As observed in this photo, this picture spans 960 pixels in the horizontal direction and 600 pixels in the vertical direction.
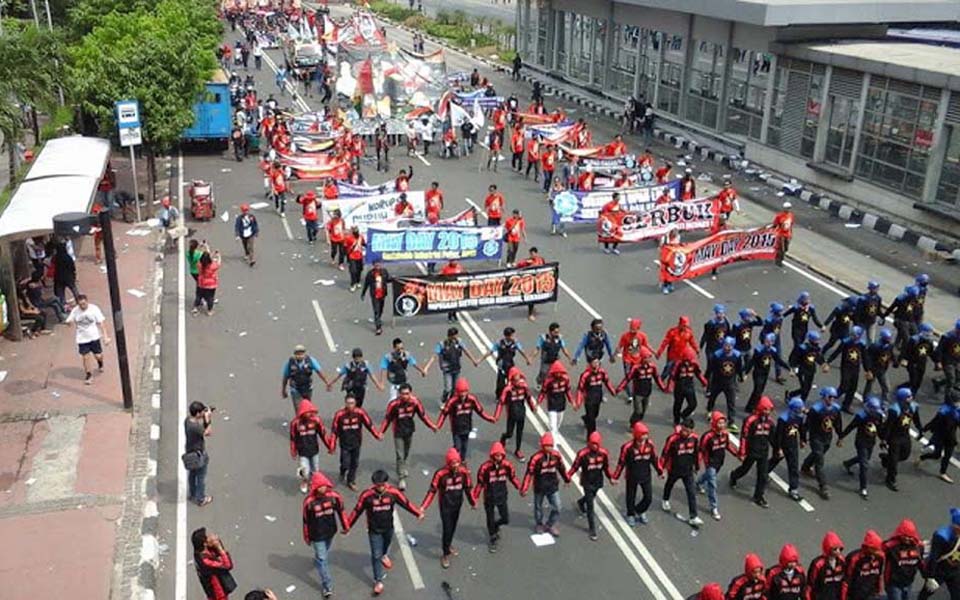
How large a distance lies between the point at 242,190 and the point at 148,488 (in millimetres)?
17200

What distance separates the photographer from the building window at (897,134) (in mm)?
24906

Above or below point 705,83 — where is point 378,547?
below

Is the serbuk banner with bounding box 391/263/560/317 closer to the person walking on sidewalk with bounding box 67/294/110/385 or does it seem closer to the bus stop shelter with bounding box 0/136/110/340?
the person walking on sidewalk with bounding box 67/294/110/385

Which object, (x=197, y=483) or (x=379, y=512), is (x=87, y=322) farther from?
(x=379, y=512)

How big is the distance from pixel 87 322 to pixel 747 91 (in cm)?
2539

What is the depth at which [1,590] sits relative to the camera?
10.2 m

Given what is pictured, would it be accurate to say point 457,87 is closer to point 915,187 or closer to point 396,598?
point 915,187

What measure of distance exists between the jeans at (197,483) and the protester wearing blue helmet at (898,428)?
8.97 meters

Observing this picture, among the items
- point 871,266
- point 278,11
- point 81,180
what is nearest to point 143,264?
point 81,180

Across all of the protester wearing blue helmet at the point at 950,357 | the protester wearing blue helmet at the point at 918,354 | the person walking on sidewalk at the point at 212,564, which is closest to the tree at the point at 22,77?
the person walking on sidewalk at the point at 212,564

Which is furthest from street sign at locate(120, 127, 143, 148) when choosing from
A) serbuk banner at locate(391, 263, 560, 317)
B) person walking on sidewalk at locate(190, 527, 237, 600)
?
person walking on sidewalk at locate(190, 527, 237, 600)

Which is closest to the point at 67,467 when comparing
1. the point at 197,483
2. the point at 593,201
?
the point at 197,483

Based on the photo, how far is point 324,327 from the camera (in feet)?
58.9

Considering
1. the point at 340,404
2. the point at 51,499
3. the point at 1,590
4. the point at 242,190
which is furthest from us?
the point at 242,190
